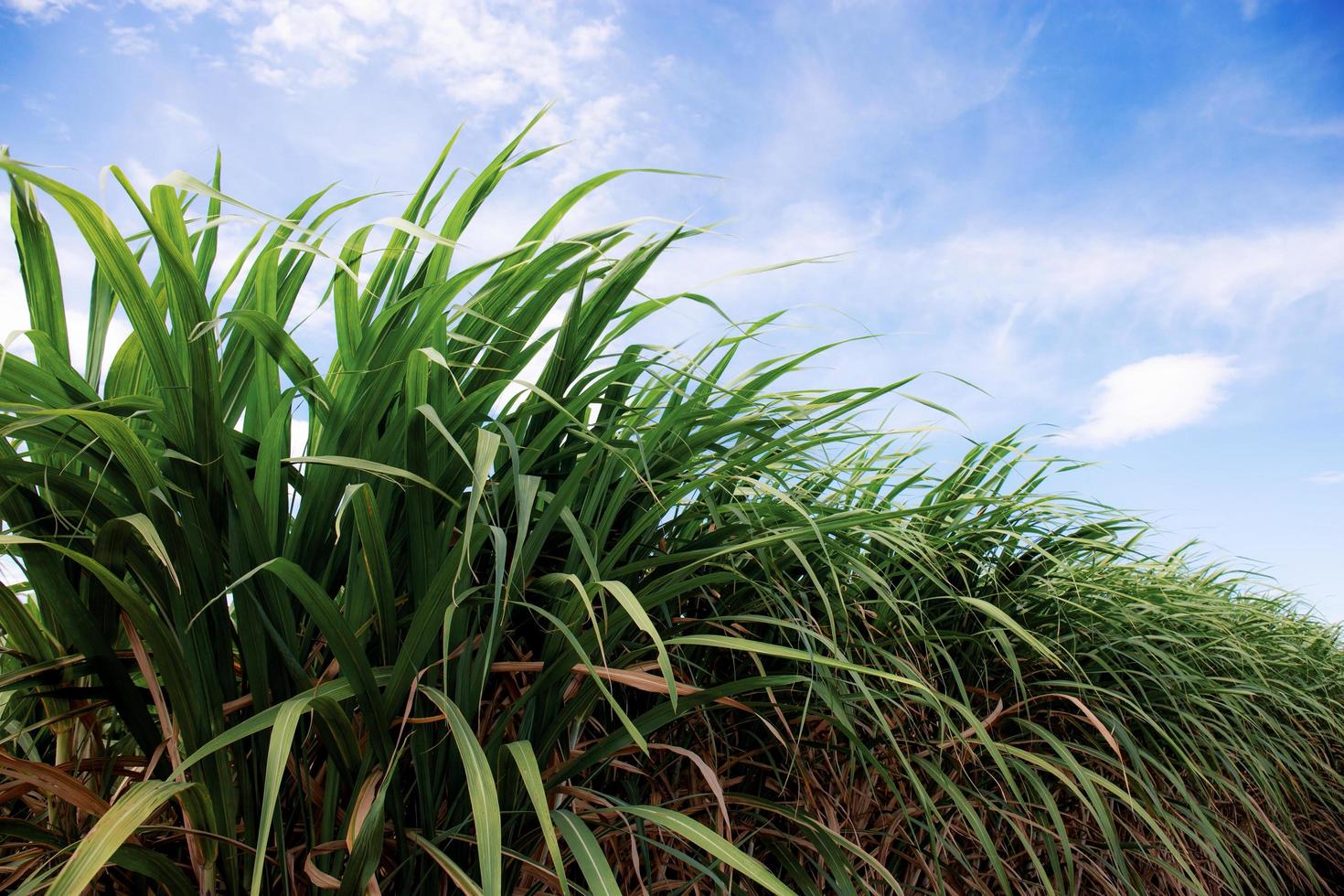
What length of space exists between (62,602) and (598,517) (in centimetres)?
54

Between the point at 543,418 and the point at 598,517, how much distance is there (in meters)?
0.14

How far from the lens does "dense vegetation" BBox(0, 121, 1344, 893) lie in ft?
2.53

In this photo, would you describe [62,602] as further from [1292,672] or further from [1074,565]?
[1292,672]

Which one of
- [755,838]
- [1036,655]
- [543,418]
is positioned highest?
[543,418]

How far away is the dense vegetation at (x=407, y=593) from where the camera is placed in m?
0.77

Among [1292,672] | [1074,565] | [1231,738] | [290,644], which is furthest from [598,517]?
[1292,672]

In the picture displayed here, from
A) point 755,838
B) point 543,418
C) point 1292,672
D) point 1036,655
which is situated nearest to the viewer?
point 543,418

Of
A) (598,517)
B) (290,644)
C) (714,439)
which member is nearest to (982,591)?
(714,439)

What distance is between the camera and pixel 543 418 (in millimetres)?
1036

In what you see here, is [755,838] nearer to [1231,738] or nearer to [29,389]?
[29,389]

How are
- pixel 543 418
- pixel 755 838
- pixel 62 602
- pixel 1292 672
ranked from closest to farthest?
pixel 62 602 < pixel 543 418 < pixel 755 838 < pixel 1292 672

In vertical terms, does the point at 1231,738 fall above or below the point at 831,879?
above

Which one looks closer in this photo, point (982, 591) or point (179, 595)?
point (179, 595)

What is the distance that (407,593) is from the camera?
37.9 inches
